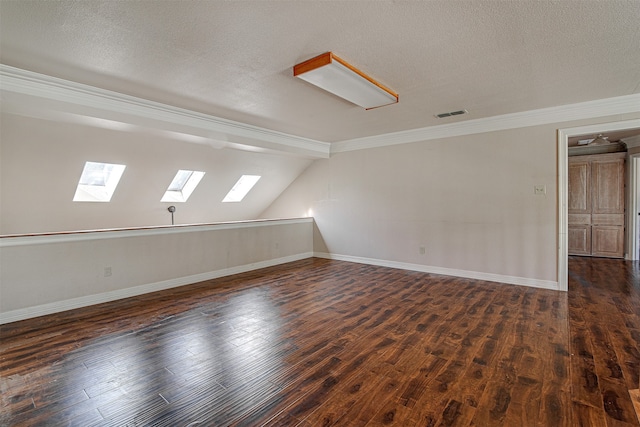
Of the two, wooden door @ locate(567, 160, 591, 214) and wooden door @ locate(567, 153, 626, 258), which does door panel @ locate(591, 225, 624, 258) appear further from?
wooden door @ locate(567, 160, 591, 214)

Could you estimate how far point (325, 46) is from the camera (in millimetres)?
2373

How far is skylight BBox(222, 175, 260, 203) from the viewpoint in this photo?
6718 millimetres

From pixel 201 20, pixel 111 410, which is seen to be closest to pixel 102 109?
pixel 201 20

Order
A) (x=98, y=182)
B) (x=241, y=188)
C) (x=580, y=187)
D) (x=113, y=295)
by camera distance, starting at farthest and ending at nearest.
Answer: (x=241, y=188)
(x=580, y=187)
(x=98, y=182)
(x=113, y=295)

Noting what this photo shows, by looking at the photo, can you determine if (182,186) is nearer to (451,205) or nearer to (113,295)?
(113,295)

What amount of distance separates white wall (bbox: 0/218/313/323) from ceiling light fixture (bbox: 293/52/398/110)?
309cm

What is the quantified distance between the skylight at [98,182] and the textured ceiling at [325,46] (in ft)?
6.48

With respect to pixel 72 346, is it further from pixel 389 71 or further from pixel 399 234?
pixel 399 234

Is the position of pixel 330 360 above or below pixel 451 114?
below

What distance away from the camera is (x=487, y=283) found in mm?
4504

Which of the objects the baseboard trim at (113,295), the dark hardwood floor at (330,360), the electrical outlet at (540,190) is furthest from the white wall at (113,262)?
the electrical outlet at (540,190)

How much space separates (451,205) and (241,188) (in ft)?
14.9

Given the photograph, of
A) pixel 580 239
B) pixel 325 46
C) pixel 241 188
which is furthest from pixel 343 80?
pixel 580 239

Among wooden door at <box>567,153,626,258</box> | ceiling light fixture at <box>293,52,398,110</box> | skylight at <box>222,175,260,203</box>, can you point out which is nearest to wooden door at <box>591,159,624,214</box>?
wooden door at <box>567,153,626,258</box>
